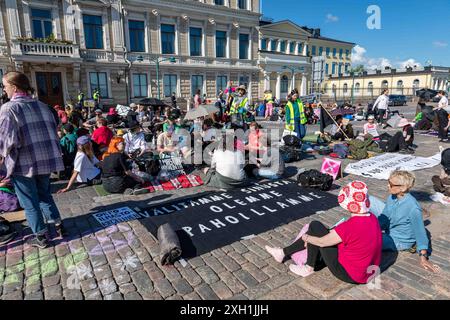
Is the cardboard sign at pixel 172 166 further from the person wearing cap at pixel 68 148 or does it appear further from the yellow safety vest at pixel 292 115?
the yellow safety vest at pixel 292 115

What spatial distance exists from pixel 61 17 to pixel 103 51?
144 inches

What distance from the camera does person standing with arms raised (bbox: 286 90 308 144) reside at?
9.85m

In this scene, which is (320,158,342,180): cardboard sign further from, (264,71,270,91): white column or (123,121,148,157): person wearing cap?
(264,71,270,91): white column

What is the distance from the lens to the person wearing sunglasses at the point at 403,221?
3.57 meters

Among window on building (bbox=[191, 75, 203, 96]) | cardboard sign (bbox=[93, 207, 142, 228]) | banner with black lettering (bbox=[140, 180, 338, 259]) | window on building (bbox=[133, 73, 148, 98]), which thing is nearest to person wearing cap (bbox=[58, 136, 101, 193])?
cardboard sign (bbox=[93, 207, 142, 228])

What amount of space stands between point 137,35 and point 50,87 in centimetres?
878

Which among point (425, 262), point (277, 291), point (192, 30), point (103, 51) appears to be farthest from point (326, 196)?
point (192, 30)

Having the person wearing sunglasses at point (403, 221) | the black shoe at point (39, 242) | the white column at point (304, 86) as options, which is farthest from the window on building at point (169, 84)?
the person wearing sunglasses at point (403, 221)

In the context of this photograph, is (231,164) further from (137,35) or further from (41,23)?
(137,35)

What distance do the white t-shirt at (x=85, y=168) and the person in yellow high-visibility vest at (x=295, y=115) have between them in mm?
6155

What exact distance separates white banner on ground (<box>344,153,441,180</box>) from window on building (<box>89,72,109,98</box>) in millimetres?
22923

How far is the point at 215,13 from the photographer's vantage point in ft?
101

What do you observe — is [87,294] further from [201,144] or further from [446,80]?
[446,80]

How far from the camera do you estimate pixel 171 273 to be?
361 centimetres
